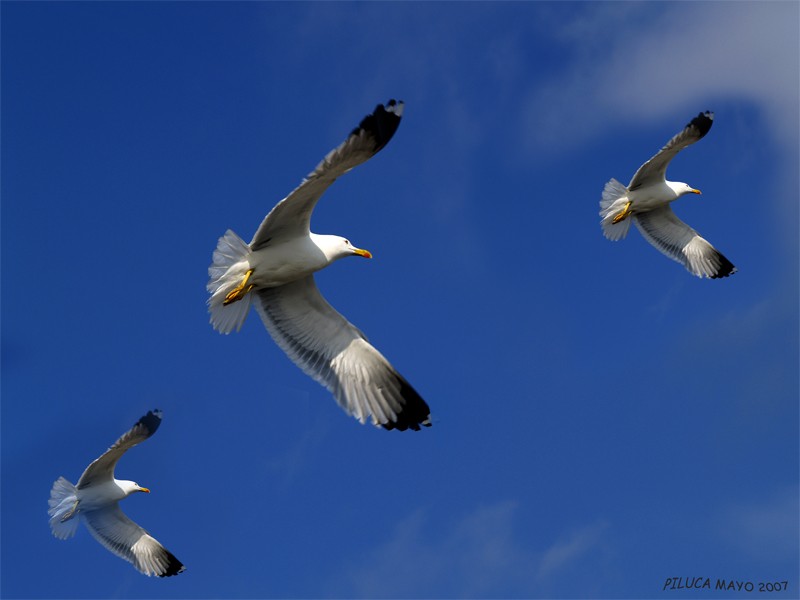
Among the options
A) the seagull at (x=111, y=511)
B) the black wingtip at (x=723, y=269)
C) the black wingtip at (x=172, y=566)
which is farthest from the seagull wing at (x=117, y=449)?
the black wingtip at (x=723, y=269)

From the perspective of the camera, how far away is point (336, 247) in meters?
10.2

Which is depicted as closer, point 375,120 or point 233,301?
point 375,120

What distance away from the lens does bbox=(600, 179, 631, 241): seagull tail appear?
626 inches

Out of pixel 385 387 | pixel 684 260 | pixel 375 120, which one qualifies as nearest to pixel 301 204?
pixel 375 120

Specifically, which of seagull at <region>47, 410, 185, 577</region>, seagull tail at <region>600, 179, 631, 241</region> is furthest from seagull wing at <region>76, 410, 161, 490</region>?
seagull tail at <region>600, 179, 631, 241</region>

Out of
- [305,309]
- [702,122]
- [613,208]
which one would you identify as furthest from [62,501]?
[702,122]

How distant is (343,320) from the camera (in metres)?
10.4

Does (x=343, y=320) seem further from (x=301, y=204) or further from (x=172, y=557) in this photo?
(x=172, y=557)

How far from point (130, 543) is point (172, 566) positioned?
2.48 ft

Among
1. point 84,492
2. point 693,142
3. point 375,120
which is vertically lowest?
point 84,492

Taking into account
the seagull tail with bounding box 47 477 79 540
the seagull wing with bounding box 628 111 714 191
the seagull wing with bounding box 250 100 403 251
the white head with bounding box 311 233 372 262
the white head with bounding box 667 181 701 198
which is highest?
the white head with bounding box 667 181 701 198

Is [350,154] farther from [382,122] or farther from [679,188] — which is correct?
[679,188]

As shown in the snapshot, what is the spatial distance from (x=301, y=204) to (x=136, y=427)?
5162 mm

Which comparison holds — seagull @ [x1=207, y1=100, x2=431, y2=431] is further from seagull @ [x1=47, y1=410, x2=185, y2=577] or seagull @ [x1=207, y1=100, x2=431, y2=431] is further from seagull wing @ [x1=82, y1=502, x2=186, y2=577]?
seagull wing @ [x1=82, y1=502, x2=186, y2=577]
